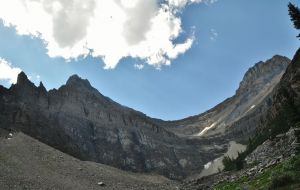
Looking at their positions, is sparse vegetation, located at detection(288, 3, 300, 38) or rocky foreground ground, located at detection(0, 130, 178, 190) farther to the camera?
rocky foreground ground, located at detection(0, 130, 178, 190)

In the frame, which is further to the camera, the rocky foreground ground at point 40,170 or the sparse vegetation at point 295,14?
the rocky foreground ground at point 40,170

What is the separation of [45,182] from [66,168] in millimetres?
27240

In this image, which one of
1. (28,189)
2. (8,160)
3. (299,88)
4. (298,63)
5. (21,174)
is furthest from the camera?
(298,63)

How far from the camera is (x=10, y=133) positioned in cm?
14412

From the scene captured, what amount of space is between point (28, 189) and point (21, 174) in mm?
11746

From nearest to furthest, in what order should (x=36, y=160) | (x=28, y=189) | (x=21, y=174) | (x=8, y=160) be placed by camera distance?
(x=28, y=189) → (x=21, y=174) → (x=8, y=160) → (x=36, y=160)

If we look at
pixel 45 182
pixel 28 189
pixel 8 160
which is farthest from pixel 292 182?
pixel 8 160

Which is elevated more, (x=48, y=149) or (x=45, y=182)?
(x=48, y=149)

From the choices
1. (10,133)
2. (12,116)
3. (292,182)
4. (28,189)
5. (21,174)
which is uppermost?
(12,116)

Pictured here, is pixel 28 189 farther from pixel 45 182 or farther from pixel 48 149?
pixel 48 149

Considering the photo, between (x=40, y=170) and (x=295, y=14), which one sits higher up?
(x=40, y=170)

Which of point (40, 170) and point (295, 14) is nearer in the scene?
point (295, 14)

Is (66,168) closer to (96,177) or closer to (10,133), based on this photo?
(96,177)

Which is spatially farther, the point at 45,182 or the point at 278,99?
the point at 278,99
